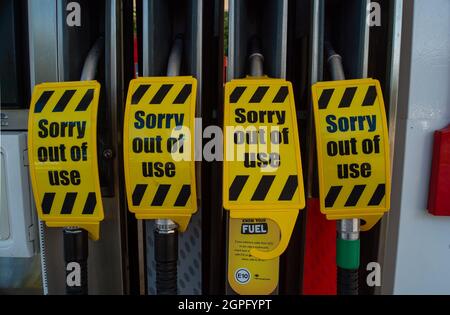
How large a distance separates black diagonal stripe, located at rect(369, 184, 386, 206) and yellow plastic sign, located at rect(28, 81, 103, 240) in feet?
1.96

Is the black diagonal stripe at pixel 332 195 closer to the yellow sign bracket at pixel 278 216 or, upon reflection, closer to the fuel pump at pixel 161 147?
the yellow sign bracket at pixel 278 216

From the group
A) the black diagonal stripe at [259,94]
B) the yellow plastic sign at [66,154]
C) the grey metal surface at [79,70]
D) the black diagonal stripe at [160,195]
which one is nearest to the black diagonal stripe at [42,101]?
the yellow plastic sign at [66,154]

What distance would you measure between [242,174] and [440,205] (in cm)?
52

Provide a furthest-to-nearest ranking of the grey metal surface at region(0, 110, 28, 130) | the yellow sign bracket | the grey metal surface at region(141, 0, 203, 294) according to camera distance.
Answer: the grey metal surface at region(0, 110, 28, 130)
the grey metal surface at region(141, 0, 203, 294)
the yellow sign bracket

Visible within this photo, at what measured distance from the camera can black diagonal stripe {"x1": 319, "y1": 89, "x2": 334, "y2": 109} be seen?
2.62 ft

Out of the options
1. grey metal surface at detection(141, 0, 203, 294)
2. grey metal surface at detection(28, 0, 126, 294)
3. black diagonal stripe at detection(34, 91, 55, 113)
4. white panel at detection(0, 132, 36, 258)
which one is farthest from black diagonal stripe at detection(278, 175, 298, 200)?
white panel at detection(0, 132, 36, 258)

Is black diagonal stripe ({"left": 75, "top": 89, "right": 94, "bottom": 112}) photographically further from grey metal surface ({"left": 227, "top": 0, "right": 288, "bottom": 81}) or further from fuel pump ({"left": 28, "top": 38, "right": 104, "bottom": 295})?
grey metal surface ({"left": 227, "top": 0, "right": 288, "bottom": 81})

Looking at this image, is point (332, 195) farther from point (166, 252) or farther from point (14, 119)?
point (14, 119)

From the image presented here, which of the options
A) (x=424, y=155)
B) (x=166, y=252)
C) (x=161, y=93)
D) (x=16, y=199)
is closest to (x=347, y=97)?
(x=424, y=155)

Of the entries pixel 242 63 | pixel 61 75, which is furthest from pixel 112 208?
pixel 242 63

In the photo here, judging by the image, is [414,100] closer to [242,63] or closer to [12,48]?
[242,63]

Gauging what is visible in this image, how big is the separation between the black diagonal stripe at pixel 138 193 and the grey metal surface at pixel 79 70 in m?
0.19

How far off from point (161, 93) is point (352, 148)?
0.42 metres

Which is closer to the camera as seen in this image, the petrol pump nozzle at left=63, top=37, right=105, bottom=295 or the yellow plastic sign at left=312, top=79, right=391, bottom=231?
the yellow plastic sign at left=312, top=79, right=391, bottom=231
